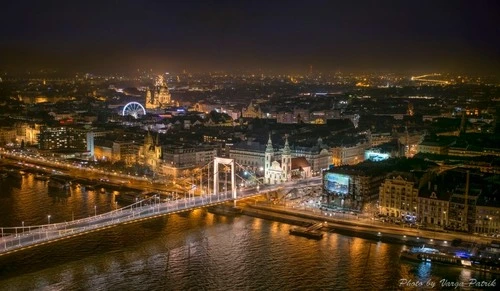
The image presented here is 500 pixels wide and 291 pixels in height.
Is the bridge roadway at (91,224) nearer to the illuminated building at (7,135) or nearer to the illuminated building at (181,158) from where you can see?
the illuminated building at (181,158)

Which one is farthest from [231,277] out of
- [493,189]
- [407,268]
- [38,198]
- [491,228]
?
[38,198]

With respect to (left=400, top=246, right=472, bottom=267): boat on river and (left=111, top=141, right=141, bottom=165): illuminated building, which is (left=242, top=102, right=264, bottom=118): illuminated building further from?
(left=400, top=246, right=472, bottom=267): boat on river

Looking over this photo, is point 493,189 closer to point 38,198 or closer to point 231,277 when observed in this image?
point 231,277

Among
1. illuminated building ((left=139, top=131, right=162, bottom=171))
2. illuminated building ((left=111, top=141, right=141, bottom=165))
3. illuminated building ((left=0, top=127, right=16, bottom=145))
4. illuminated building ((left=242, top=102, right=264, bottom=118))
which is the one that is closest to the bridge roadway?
illuminated building ((left=139, top=131, right=162, bottom=171))

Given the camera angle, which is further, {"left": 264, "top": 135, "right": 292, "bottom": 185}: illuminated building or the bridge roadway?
{"left": 264, "top": 135, "right": 292, "bottom": 185}: illuminated building

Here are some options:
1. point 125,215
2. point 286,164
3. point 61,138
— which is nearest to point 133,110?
point 61,138

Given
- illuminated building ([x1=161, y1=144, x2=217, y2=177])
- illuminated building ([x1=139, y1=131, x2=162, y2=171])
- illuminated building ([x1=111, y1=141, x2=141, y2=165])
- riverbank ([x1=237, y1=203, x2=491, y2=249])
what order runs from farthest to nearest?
illuminated building ([x1=111, y1=141, x2=141, y2=165]) → illuminated building ([x1=139, y1=131, x2=162, y2=171]) → illuminated building ([x1=161, y1=144, x2=217, y2=177]) → riverbank ([x1=237, y1=203, x2=491, y2=249])

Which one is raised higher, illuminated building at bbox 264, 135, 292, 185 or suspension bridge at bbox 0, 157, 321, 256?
illuminated building at bbox 264, 135, 292, 185
